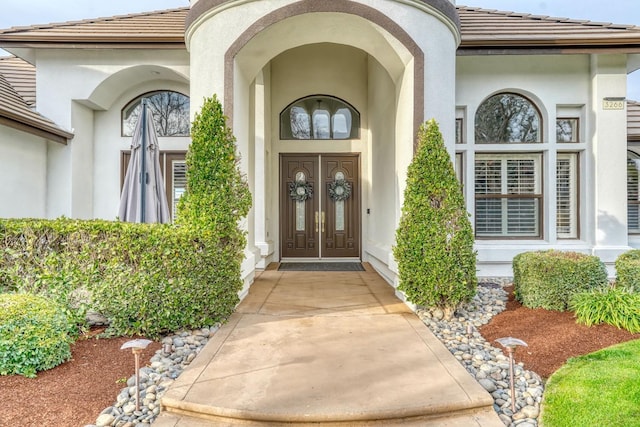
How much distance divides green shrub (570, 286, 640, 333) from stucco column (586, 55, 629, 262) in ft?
11.3

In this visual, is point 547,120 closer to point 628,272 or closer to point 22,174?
point 628,272

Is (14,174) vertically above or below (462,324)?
above

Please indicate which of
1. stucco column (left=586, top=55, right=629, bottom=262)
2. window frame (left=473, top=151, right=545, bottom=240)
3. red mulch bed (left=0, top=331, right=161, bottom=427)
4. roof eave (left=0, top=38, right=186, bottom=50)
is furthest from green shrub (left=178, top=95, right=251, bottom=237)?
stucco column (left=586, top=55, right=629, bottom=262)

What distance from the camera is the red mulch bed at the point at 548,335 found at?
391 cm

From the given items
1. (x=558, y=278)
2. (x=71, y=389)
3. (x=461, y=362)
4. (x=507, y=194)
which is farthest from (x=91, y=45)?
(x=558, y=278)

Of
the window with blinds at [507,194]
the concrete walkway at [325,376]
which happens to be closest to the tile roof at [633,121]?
the window with blinds at [507,194]

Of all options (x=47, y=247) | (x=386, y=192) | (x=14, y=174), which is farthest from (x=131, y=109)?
(x=386, y=192)

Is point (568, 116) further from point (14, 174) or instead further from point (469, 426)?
point (14, 174)

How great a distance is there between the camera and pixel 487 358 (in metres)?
3.97

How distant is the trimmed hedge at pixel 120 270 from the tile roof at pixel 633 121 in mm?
8873

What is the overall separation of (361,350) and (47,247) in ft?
12.6

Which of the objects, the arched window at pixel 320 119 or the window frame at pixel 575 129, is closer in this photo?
the window frame at pixel 575 129

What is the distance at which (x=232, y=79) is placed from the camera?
5.77 m

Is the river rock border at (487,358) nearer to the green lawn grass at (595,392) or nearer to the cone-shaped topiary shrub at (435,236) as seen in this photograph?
the green lawn grass at (595,392)
